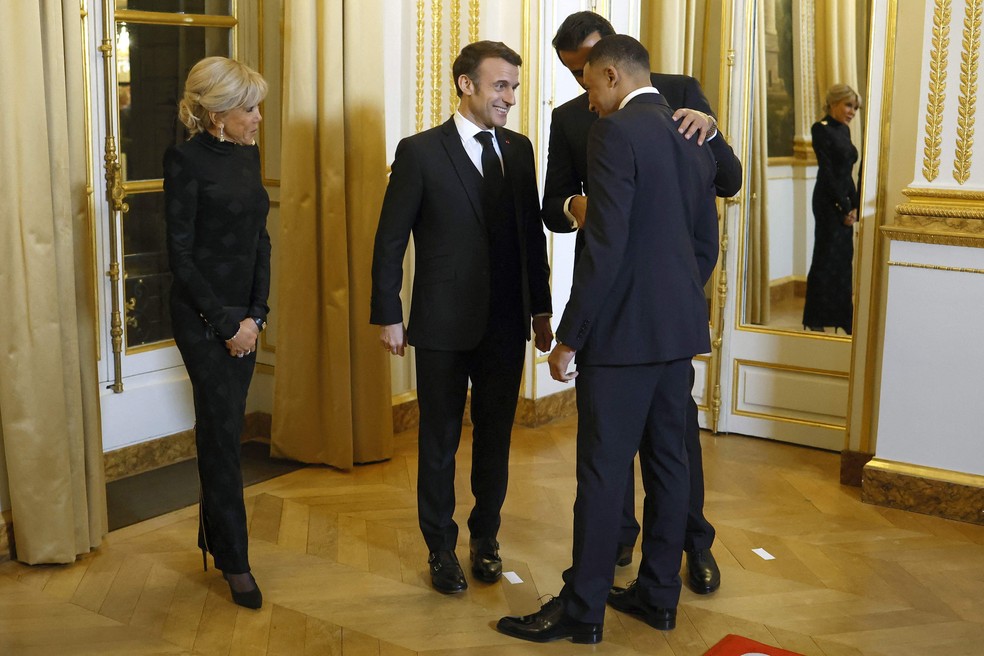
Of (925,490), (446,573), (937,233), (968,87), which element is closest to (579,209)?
(446,573)

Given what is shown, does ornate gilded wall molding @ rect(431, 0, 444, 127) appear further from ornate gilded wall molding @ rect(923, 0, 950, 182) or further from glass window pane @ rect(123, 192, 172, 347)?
ornate gilded wall molding @ rect(923, 0, 950, 182)

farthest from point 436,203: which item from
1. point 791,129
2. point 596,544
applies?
point 791,129

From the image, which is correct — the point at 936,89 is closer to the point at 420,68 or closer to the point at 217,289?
the point at 420,68

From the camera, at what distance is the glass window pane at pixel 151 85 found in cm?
438

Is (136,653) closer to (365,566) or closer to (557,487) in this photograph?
(365,566)

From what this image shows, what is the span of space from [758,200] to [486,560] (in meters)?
2.42

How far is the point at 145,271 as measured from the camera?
455 cm

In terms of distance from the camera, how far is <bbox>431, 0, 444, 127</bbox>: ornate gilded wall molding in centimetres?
512

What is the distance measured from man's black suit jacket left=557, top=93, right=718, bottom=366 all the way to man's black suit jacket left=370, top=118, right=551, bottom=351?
456mm

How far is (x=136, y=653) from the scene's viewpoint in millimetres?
3041

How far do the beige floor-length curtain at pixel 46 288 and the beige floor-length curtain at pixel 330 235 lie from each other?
1.09 m

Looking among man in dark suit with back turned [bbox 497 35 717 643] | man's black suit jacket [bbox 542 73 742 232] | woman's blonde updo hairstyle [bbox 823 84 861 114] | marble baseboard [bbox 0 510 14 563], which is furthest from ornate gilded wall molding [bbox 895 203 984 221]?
marble baseboard [bbox 0 510 14 563]

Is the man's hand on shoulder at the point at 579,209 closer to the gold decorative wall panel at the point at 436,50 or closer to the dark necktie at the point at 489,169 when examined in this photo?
the dark necktie at the point at 489,169

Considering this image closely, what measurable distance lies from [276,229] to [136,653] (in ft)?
7.70
